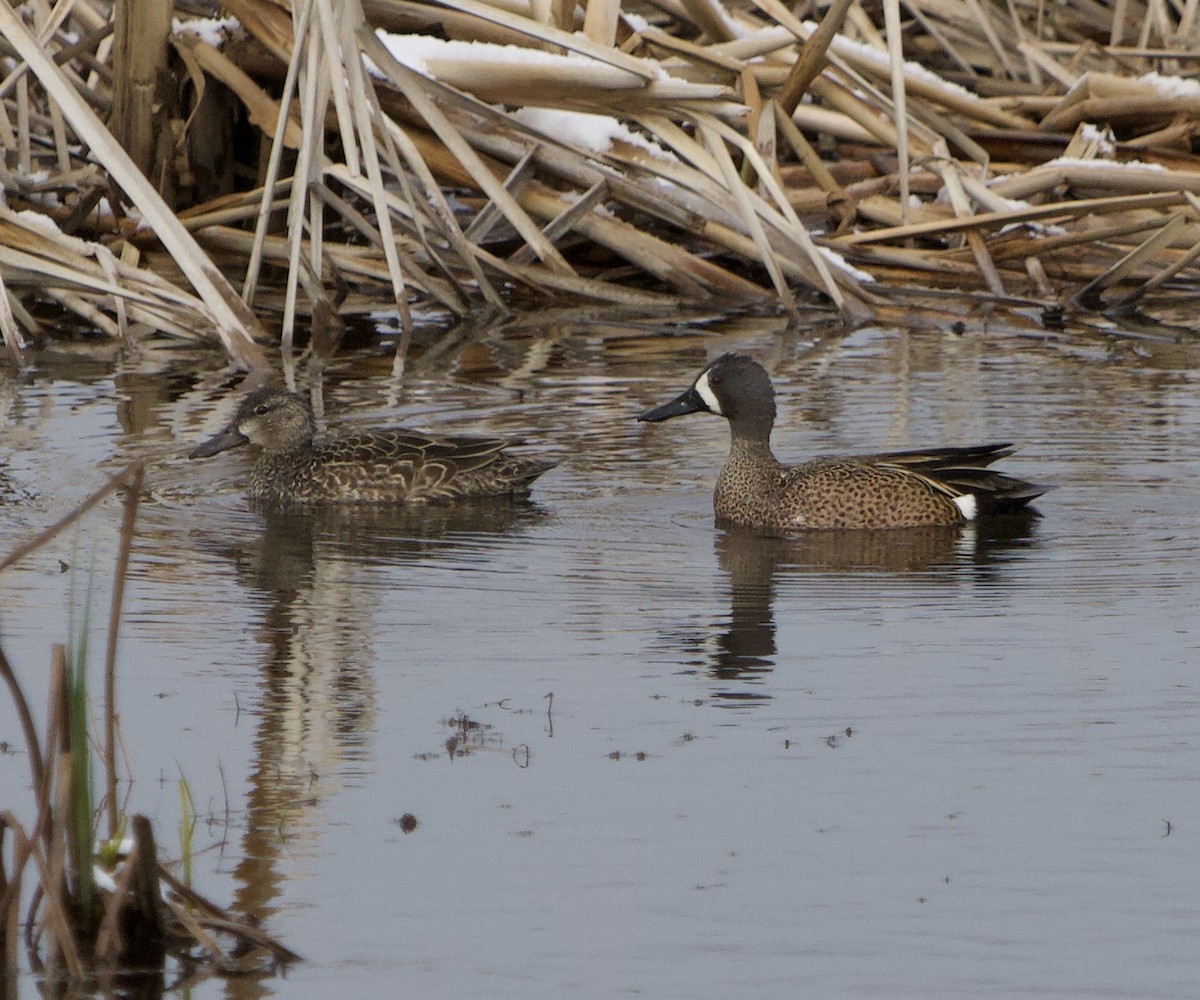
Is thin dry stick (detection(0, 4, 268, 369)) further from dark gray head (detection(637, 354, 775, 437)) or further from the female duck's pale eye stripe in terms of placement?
the female duck's pale eye stripe

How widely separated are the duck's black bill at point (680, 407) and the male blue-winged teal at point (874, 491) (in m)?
0.39

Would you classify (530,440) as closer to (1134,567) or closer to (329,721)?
(1134,567)

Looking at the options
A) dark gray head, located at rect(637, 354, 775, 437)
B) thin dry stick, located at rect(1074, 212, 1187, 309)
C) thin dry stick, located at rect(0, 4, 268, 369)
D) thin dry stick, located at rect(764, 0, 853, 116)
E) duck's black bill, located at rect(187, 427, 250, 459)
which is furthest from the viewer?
thin dry stick, located at rect(1074, 212, 1187, 309)

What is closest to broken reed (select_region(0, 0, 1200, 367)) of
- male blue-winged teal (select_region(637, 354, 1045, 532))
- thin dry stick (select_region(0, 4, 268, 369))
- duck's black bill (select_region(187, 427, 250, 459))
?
thin dry stick (select_region(0, 4, 268, 369))

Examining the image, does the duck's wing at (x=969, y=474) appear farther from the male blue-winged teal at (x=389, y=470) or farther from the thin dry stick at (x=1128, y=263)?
the thin dry stick at (x=1128, y=263)

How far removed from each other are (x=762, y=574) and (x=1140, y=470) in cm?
216

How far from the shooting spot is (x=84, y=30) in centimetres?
1379

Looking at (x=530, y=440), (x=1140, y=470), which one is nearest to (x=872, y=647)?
(x=1140, y=470)

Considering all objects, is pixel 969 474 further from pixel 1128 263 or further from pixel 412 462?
pixel 1128 263

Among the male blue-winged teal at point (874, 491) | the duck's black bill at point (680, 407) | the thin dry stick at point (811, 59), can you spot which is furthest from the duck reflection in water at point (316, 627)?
the thin dry stick at point (811, 59)

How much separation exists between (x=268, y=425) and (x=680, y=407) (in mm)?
1741

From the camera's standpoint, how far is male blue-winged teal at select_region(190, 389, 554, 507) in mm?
9359

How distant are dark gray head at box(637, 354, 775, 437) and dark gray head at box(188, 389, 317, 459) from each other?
1521 mm

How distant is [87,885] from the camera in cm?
411
